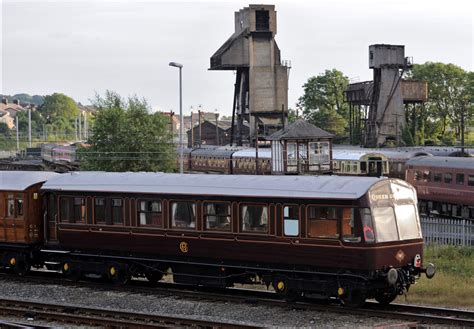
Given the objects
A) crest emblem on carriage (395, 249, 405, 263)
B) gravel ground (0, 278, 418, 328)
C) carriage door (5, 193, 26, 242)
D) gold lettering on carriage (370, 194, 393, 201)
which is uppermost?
gold lettering on carriage (370, 194, 393, 201)

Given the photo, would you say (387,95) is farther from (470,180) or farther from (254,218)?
(254,218)

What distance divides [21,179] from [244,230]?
878 centimetres

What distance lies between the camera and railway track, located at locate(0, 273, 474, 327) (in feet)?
58.0

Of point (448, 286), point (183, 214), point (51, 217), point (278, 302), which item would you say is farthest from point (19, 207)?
point (448, 286)

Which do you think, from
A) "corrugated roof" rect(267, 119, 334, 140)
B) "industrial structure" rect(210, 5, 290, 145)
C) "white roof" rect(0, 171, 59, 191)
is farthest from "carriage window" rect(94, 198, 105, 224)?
"industrial structure" rect(210, 5, 290, 145)

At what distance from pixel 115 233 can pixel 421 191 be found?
99.2 ft

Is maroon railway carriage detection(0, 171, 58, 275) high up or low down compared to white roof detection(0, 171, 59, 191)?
down

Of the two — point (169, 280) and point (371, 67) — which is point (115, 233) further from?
point (371, 67)

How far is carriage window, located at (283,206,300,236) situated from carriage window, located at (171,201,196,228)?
283 centimetres

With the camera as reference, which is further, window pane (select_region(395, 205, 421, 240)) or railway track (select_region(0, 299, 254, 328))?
window pane (select_region(395, 205, 421, 240))

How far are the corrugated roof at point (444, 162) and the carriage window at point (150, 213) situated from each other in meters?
25.7

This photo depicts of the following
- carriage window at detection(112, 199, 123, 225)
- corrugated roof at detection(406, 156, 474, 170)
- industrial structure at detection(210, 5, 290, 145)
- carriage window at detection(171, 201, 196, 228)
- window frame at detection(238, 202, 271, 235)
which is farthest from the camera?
industrial structure at detection(210, 5, 290, 145)

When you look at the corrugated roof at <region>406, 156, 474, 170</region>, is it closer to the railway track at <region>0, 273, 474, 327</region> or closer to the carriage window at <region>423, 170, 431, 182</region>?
the carriage window at <region>423, 170, 431, 182</region>

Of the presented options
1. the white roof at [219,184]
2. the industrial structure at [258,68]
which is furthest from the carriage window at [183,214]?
the industrial structure at [258,68]
